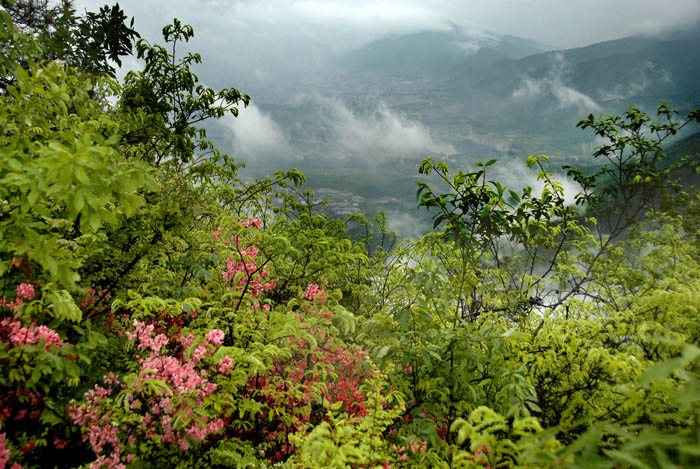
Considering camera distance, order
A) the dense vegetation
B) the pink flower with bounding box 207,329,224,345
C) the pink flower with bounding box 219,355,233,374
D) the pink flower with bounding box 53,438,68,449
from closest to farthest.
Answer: the dense vegetation → the pink flower with bounding box 219,355,233,374 → the pink flower with bounding box 53,438,68,449 → the pink flower with bounding box 207,329,224,345

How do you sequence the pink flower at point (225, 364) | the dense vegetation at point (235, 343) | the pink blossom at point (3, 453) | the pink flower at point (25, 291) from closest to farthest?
1. the dense vegetation at point (235, 343)
2. the pink blossom at point (3, 453)
3. the pink flower at point (25, 291)
4. the pink flower at point (225, 364)

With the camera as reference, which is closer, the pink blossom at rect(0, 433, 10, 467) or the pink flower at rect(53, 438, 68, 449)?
the pink blossom at rect(0, 433, 10, 467)

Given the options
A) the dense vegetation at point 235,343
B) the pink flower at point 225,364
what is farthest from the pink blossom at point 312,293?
the pink flower at point 225,364

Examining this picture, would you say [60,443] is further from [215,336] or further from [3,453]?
[215,336]

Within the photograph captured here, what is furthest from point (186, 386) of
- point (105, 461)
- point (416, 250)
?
point (416, 250)

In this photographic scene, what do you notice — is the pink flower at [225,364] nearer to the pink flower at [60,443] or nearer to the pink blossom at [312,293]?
the pink flower at [60,443]

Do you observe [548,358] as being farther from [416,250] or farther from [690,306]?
[416,250]

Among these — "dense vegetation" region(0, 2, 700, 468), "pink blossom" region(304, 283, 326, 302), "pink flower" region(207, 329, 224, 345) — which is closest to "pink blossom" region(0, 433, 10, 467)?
"dense vegetation" region(0, 2, 700, 468)

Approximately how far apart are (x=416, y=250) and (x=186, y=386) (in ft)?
11.9

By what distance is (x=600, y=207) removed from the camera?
7.16m

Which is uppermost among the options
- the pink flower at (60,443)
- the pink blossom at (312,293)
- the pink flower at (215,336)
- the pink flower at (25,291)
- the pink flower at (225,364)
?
the pink flower at (25,291)

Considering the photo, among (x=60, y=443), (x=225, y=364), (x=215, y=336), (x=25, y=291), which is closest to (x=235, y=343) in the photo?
(x=215, y=336)

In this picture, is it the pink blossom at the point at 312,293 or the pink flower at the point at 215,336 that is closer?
the pink flower at the point at 215,336

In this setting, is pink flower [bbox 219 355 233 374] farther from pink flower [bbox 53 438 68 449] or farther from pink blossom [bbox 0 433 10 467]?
pink flower [bbox 53 438 68 449]
